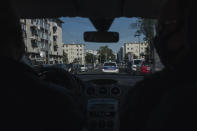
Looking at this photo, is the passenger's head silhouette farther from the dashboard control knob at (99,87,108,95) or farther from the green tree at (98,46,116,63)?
the green tree at (98,46,116,63)

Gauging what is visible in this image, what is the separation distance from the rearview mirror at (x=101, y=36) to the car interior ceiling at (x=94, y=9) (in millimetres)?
383

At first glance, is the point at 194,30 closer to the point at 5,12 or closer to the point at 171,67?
the point at 171,67

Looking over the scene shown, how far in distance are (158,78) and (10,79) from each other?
849 mm

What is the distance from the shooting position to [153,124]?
1081mm

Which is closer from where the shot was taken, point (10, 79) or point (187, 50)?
point (187, 50)

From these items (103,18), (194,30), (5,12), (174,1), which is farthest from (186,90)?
(103,18)

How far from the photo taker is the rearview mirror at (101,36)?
312 cm

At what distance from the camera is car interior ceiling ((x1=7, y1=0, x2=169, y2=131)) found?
315 centimetres

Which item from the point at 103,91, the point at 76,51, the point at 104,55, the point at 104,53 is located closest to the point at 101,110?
the point at 103,91

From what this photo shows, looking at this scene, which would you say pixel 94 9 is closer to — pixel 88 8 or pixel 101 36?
pixel 88 8

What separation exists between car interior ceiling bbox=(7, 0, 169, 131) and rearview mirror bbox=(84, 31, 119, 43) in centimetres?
38

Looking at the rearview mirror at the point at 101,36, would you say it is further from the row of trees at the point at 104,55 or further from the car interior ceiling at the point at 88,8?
the row of trees at the point at 104,55

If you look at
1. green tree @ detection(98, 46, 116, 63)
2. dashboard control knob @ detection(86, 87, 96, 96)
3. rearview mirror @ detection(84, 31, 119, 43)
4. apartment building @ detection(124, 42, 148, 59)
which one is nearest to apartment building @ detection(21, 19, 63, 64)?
rearview mirror @ detection(84, 31, 119, 43)

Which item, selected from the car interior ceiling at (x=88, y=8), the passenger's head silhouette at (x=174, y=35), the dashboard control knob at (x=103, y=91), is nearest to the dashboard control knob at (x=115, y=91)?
the dashboard control knob at (x=103, y=91)
